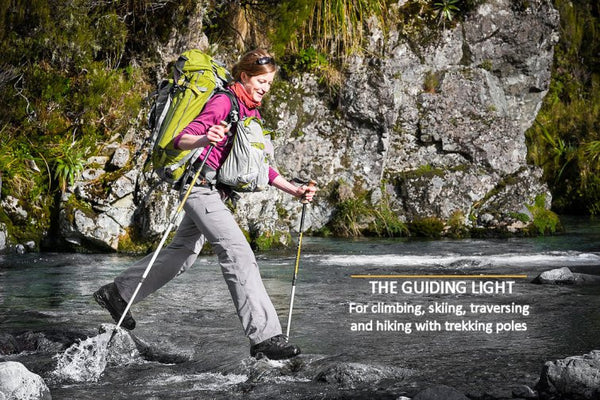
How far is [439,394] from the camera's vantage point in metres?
4.12

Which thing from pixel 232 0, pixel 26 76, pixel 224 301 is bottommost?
pixel 224 301

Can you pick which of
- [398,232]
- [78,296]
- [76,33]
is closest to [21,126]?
[76,33]

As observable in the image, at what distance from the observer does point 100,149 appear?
12023mm

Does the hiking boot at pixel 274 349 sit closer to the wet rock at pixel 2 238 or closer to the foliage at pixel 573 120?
the wet rock at pixel 2 238

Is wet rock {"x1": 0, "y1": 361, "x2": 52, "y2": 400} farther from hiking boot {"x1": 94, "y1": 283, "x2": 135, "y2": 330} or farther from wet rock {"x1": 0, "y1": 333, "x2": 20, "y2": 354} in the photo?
hiking boot {"x1": 94, "y1": 283, "x2": 135, "y2": 330}

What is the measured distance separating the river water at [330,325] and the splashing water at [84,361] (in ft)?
0.04

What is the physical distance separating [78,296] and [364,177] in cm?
691

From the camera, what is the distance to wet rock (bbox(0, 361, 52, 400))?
4187 millimetres

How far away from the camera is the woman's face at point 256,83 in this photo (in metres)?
5.21

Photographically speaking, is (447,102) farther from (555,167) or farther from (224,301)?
(224,301)

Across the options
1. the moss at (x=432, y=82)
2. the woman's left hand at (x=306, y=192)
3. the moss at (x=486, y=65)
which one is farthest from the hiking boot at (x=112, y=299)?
the moss at (x=486, y=65)

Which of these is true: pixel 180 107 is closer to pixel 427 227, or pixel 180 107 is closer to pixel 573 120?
pixel 427 227

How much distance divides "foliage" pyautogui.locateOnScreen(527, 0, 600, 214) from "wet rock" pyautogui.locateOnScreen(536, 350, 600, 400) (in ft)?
41.3

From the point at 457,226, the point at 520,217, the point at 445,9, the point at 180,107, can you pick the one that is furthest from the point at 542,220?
the point at 180,107
